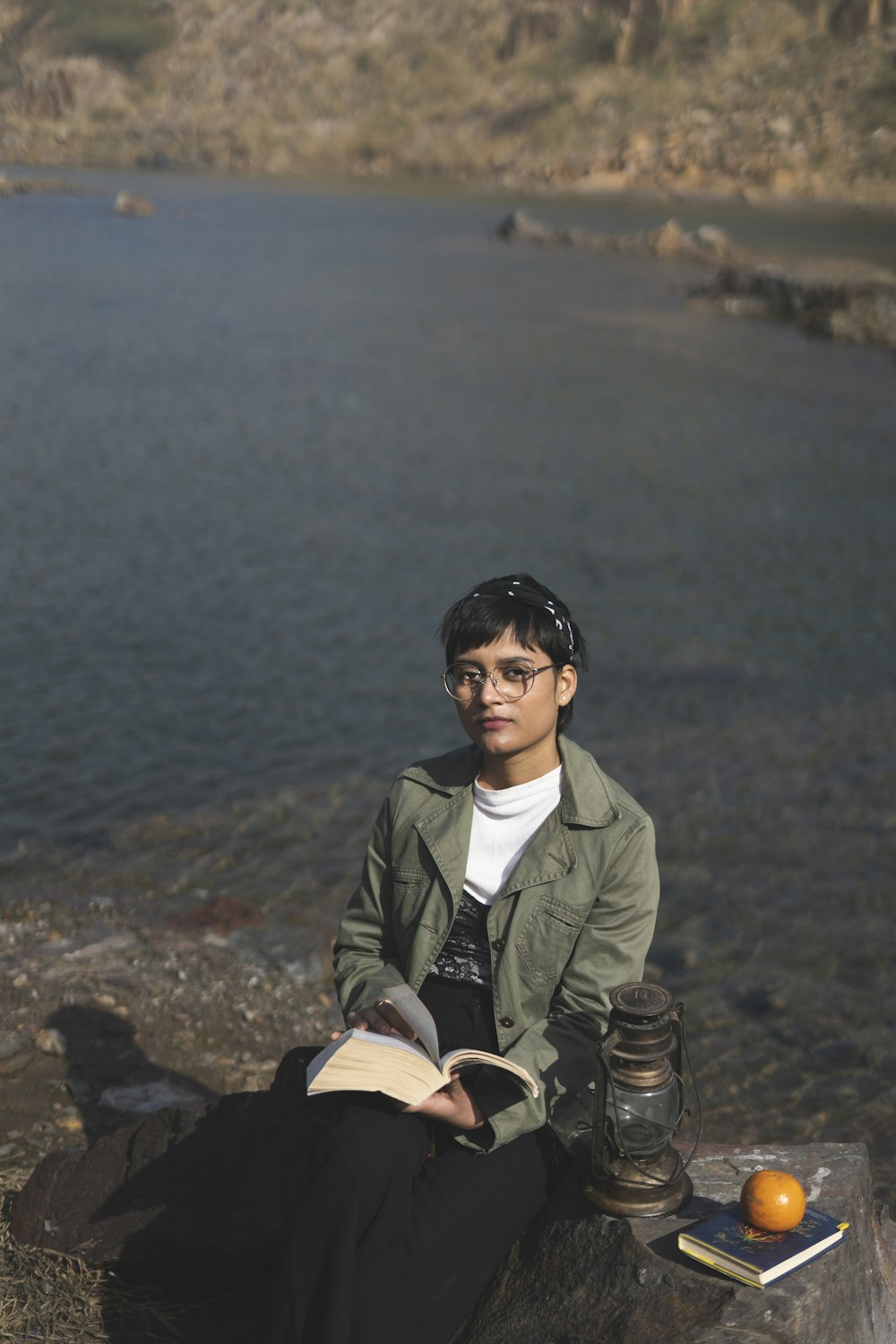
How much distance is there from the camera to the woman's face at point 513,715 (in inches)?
133

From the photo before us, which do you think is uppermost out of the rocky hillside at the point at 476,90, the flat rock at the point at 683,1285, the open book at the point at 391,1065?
the open book at the point at 391,1065

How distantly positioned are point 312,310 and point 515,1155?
87.5 feet

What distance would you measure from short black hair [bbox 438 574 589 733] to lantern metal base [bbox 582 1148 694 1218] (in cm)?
112

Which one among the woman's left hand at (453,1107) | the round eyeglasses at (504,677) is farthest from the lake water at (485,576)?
the round eyeglasses at (504,677)

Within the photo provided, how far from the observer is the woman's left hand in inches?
119

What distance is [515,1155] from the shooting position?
322cm

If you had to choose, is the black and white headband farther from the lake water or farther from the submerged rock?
the submerged rock

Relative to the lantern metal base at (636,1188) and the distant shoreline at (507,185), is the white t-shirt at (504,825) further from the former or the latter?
the distant shoreline at (507,185)

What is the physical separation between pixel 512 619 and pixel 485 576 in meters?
8.74

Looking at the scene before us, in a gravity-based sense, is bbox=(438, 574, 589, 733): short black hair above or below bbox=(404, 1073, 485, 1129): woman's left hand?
above

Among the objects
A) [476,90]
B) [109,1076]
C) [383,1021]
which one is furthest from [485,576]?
[476,90]

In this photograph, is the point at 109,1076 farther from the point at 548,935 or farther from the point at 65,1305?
the point at 548,935

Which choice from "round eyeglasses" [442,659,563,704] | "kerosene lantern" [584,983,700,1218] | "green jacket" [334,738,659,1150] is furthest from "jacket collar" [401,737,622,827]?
"kerosene lantern" [584,983,700,1218]

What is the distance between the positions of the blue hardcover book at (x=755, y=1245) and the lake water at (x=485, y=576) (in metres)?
2.16
